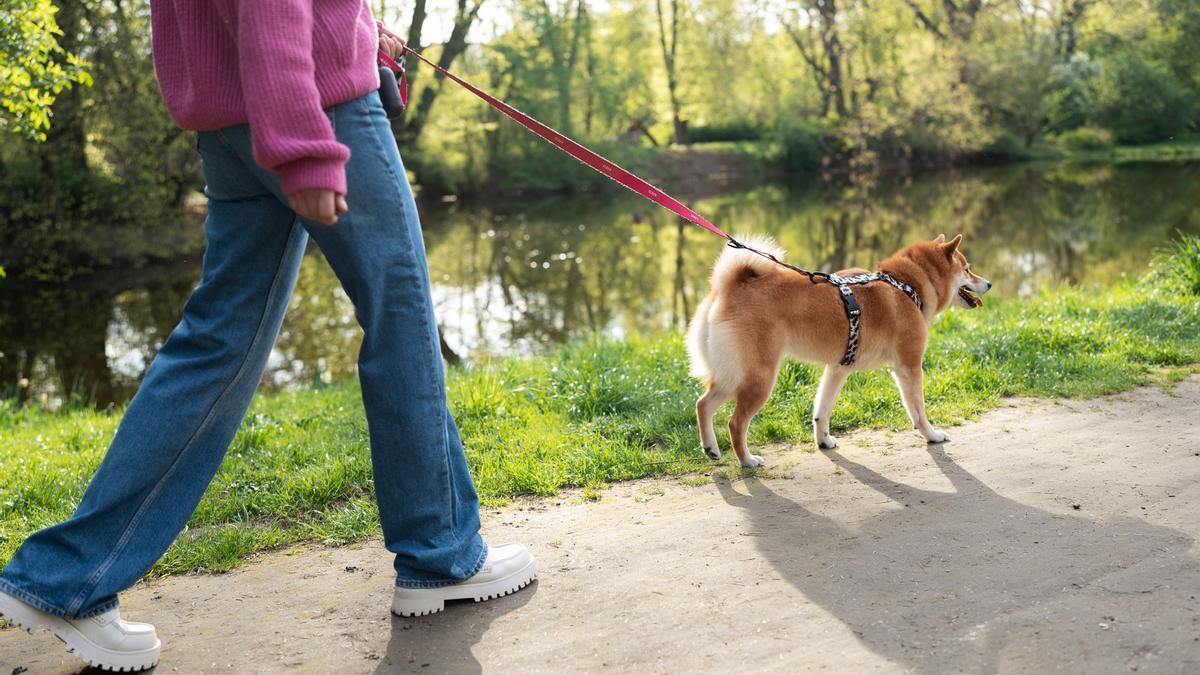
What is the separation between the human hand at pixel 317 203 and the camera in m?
2.32

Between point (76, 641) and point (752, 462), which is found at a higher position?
point (76, 641)

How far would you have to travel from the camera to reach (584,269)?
17359 millimetres

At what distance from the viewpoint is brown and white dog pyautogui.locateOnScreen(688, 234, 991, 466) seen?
167 inches

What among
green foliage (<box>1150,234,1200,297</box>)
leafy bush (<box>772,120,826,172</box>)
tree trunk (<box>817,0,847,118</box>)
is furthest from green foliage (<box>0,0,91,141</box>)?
tree trunk (<box>817,0,847,118</box>)

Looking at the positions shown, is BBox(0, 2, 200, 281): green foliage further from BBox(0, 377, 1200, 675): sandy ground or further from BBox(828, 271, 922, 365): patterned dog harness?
BBox(0, 377, 1200, 675): sandy ground

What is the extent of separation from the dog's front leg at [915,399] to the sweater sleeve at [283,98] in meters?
3.07

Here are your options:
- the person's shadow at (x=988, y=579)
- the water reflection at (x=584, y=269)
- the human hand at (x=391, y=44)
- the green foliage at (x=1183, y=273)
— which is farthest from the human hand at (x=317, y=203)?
the green foliage at (x=1183, y=273)

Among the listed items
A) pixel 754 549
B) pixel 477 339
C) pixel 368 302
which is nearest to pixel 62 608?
pixel 368 302

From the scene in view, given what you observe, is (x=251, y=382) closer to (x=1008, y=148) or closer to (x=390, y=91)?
(x=390, y=91)

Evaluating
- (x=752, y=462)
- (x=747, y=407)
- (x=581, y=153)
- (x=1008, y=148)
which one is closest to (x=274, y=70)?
(x=581, y=153)

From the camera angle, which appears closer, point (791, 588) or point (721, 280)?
point (791, 588)

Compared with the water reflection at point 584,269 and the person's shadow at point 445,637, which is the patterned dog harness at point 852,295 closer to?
the person's shadow at point 445,637

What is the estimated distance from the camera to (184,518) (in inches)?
105

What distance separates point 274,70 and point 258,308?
2.33ft
